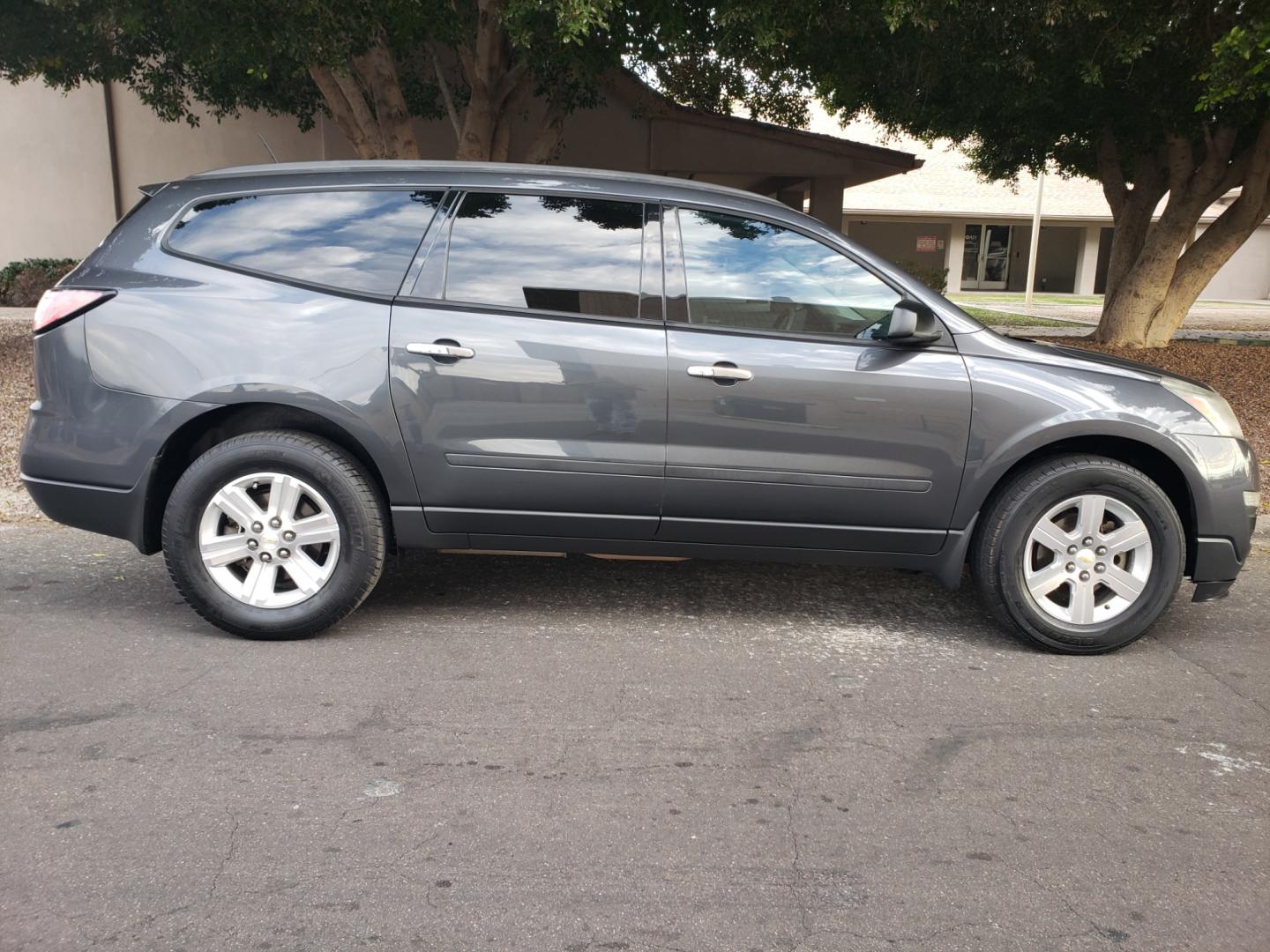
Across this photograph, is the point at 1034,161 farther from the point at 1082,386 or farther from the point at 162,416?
the point at 162,416

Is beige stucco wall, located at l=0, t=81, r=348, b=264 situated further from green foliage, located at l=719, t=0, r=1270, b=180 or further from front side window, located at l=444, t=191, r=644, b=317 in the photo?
front side window, located at l=444, t=191, r=644, b=317

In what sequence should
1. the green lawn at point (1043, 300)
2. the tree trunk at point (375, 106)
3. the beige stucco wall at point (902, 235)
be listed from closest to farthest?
the tree trunk at point (375, 106) → the green lawn at point (1043, 300) → the beige stucco wall at point (902, 235)

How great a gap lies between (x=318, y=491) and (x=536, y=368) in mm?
1003

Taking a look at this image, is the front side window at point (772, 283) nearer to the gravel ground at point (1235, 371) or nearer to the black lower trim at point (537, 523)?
the black lower trim at point (537, 523)

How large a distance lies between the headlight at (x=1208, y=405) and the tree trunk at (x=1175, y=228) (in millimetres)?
10305

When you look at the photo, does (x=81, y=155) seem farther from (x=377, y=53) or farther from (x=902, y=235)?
(x=902, y=235)

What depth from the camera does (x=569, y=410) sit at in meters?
4.15

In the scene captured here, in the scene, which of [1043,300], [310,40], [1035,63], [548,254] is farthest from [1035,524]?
[1043,300]

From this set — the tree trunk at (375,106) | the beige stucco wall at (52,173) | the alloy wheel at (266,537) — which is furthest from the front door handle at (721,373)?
the beige stucco wall at (52,173)

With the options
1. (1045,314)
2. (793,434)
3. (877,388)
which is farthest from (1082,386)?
(1045,314)

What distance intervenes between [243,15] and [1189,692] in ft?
27.9

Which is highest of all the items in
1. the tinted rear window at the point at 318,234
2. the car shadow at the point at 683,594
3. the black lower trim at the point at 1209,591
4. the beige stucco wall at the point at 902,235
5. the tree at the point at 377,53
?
the tree at the point at 377,53

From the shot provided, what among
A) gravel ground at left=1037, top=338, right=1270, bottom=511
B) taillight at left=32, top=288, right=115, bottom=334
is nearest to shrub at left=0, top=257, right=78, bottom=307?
taillight at left=32, top=288, right=115, bottom=334

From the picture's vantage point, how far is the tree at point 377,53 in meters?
8.66
